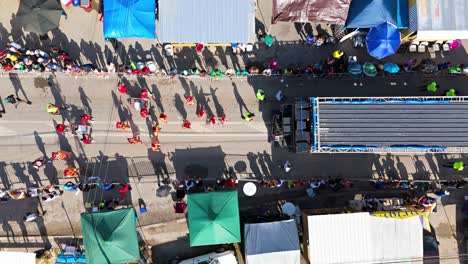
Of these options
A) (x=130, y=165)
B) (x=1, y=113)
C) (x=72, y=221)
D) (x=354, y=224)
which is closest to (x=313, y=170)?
(x=354, y=224)

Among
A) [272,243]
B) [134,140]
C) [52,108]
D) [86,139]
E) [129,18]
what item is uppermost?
[129,18]

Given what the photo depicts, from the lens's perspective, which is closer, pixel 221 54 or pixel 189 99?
pixel 189 99

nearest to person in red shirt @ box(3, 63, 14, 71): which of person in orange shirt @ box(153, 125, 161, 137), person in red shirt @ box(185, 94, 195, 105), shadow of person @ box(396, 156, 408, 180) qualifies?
person in orange shirt @ box(153, 125, 161, 137)

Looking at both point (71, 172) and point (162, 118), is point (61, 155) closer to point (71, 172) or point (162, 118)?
point (71, 172)

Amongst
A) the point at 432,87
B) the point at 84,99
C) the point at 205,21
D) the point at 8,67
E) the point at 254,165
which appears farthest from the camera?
the point at 254,165

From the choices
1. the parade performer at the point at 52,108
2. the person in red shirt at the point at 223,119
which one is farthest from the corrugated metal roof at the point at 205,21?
the parade performer at the point at 52,108

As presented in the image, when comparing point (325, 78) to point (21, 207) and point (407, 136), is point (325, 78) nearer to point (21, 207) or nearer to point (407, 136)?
point (407, 136)

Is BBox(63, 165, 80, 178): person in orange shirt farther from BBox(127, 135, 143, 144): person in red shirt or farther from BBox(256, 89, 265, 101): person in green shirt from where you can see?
BBox(256, 89, 265, 101): person in green shirt

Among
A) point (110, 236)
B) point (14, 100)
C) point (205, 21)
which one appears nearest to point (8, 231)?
point (110, 236)
